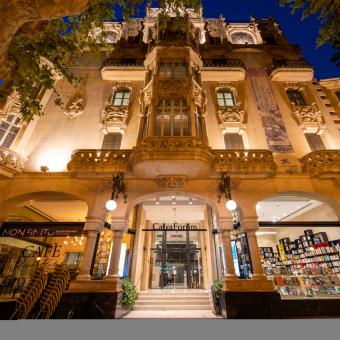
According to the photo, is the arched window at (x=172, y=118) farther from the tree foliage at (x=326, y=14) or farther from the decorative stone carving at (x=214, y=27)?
the decorative stone carving at (x=214, y=27)

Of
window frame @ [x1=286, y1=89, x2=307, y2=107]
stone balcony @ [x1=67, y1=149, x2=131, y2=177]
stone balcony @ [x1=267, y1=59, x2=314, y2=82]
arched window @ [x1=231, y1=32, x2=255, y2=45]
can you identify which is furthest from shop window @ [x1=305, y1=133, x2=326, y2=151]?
arched window @ [x1=231, y1=32, x2=255, y2=45]

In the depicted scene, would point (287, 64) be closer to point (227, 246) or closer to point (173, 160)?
point (173, 160)

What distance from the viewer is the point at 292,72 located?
1445cm

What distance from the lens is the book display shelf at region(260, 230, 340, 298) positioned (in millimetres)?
8443

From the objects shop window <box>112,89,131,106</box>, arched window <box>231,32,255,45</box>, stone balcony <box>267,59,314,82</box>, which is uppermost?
arched window <box>231,32,255,45</box>

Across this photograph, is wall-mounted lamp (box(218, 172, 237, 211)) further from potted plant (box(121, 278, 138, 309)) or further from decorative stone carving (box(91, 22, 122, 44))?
decorative stone carving (box(91, 22, 122, 44))

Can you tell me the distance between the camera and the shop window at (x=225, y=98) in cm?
1377

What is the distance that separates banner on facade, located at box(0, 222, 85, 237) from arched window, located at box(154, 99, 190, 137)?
19.5 feet

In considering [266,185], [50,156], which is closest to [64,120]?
[50,156]

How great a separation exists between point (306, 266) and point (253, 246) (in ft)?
21.7

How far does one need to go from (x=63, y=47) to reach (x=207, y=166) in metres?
8.39

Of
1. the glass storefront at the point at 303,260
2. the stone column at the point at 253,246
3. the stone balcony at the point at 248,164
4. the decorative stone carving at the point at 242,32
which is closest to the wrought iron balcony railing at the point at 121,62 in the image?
the stone balcony at the point at 248,164

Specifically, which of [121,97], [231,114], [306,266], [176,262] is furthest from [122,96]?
[306,266]

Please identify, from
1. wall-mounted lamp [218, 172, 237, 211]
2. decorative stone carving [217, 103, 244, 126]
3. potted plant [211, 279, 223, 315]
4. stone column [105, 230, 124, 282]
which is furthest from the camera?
decorative stone carving [217, 103, 244, 126]
